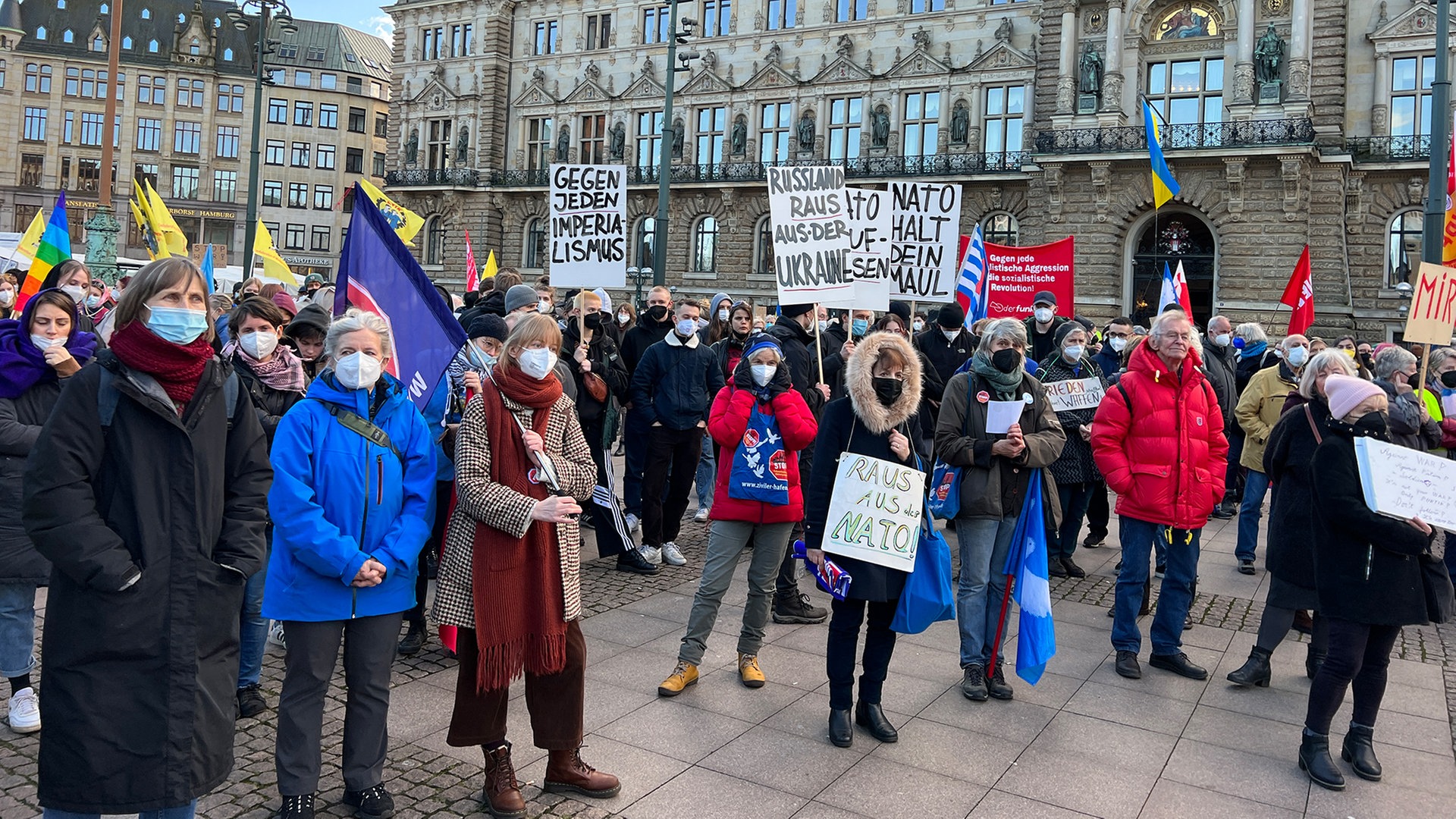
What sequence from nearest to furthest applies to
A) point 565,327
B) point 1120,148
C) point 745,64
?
point 565,327 → point 1120,148 → point 745,64

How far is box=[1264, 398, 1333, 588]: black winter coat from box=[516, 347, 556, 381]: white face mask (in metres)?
3.94

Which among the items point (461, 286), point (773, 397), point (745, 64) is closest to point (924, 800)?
point (773, 397)

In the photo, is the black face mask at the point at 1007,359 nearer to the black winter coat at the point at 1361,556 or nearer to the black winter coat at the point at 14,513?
the black winter coat at the point at 1361,556

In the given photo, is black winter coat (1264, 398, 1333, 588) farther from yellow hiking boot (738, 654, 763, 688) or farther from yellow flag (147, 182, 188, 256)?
yellow flag (147, 182, 188, 256)

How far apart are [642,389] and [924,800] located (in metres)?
5.10

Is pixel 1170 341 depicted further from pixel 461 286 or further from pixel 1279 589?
pixel 461 286

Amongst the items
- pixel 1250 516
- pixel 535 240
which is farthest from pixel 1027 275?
pixel 535 240

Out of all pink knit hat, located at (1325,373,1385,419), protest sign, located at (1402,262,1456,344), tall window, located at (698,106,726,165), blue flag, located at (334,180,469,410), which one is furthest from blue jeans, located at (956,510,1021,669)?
tall window, located at (698,106,726,165)

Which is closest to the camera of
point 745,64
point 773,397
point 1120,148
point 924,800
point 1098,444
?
point 924,800

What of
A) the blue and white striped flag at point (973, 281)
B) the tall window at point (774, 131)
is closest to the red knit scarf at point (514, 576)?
the blue and white striped flag at point (973, 281)

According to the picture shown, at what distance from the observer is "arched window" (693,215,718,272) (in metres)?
42.2

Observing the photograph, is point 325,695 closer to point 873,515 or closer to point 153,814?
point 153,814

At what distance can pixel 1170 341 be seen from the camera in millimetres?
6363

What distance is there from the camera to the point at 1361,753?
16.8 feet
